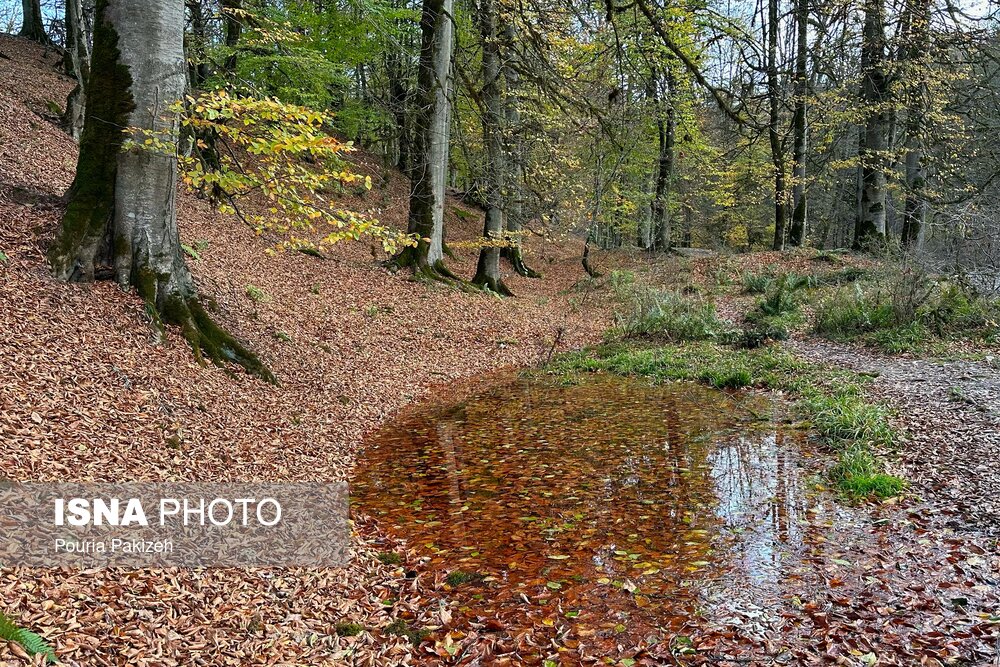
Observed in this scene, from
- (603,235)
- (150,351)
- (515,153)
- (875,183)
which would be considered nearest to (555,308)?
(515,153)

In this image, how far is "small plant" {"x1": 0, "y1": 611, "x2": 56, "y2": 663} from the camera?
2.76m

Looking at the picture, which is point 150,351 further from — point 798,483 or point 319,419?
point 798,483

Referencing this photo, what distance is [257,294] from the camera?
10680 mm

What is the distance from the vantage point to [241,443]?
242 inches

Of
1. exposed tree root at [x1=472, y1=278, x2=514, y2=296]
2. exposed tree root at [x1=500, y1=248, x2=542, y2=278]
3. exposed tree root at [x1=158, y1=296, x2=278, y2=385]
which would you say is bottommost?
exposed tree root at [x1=158, y1=296, x2=278, y2=385]

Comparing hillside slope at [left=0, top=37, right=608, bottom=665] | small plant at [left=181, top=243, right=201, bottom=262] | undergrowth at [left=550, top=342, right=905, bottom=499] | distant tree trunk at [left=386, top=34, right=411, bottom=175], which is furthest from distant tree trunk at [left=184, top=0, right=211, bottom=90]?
undergrowth at [left=550, top=342, right=905, bottom=499]

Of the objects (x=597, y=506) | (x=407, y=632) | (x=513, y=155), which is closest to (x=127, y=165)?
(x=407, y=632)

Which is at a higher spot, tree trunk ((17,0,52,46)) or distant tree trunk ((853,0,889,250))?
tree trunk ((17,0,52,46))

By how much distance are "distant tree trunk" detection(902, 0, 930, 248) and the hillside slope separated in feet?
26.1

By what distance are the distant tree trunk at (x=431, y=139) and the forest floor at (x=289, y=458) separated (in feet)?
12.6

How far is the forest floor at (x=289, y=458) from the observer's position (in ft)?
11.5

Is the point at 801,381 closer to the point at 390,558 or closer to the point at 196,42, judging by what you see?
the point at 390,558

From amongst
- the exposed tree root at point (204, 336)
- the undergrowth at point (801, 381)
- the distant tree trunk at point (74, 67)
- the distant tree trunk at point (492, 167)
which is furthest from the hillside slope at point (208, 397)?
the distant tree trunk at point (492, 167)

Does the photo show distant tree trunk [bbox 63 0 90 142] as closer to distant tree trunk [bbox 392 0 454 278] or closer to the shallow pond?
distant tree trunk [bbox 392 0 454 278]
